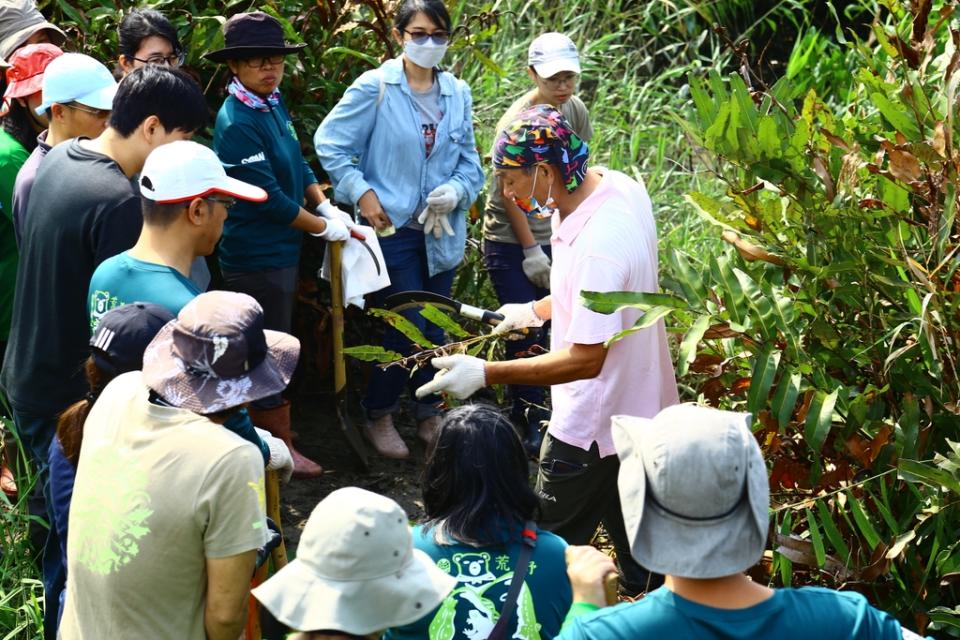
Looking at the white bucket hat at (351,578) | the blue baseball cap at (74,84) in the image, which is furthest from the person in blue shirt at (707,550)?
the blue baseball cap at (74,84)

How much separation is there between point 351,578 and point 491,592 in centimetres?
43

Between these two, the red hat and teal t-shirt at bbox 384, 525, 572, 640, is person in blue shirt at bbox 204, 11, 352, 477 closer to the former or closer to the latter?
the red hat

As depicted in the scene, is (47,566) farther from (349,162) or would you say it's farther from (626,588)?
(349,162)

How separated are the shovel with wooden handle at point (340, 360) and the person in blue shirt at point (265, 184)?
113 mm

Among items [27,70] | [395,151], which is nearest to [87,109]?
[27,70]

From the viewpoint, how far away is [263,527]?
2.55 metres

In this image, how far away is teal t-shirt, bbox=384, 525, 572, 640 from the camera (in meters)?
2.47

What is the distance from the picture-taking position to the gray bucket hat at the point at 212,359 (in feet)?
8.46

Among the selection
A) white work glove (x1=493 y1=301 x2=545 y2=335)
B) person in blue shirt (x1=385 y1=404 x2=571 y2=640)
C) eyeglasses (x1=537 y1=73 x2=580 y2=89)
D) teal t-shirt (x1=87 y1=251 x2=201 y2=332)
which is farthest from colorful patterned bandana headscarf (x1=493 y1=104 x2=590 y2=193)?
eyeglasses (x1=537 y1=73 x2=580 y2=89)

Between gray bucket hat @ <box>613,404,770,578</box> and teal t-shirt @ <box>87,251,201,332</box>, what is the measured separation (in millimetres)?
1495

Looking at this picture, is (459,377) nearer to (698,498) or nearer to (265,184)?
(265,184)

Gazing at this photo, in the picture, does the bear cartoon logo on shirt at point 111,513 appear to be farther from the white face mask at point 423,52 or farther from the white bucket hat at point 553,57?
the white bucket hat at point 553,57

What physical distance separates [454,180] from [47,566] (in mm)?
2491

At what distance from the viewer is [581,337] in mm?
3428
